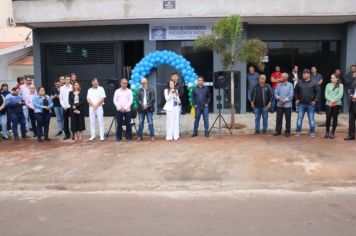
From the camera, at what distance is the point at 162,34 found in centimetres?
1795

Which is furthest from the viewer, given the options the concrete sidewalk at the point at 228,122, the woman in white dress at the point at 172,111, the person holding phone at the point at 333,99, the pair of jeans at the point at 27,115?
the pair of jeans at the point at 27,115

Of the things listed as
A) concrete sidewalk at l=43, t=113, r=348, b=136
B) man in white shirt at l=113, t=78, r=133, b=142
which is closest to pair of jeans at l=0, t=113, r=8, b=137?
concrete sidewalk at l=43, t=113, r=348, b=136

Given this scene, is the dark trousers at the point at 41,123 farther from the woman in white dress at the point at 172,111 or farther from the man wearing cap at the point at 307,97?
the man wearing cap at the point at 307,97

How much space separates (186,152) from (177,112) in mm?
2073

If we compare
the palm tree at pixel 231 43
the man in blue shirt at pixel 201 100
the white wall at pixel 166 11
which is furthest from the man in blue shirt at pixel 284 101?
the white wall at pixel 166 11

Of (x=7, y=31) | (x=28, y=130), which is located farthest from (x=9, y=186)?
(x=7, y=31)

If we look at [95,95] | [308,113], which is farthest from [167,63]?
[308,113]

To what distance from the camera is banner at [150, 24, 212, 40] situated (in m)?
17.9

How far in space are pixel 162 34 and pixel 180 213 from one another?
1211 cm

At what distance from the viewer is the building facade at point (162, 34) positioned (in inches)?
658

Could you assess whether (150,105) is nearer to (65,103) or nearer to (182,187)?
(65,103)

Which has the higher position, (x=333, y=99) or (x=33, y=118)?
(x=333, y=99)

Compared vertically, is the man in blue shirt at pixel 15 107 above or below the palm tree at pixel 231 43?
below

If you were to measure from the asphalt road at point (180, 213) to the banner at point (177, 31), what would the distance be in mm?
10717
